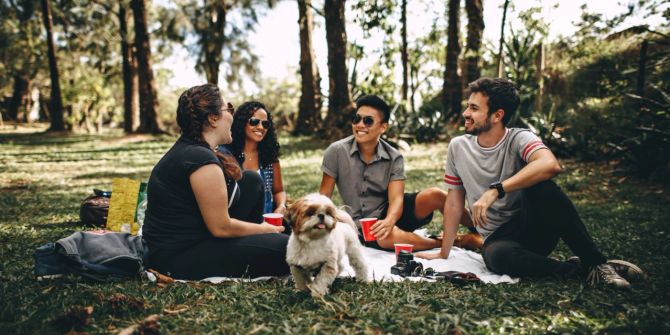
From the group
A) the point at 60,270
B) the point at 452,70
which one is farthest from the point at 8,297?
the point at 452,70

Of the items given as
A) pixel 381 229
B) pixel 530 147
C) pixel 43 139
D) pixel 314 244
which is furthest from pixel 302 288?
pixel 43 139

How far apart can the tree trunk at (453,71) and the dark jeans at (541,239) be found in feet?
48.9

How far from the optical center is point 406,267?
13.2ft

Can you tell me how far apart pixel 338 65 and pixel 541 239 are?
44.0 feet

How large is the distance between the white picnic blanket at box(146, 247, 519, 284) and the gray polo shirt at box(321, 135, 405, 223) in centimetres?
44

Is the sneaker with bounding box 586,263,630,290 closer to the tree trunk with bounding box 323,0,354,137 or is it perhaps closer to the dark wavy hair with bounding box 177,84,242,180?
the dark wavy hair with bounding box 177,84,242,180

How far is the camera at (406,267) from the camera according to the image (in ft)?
13.2

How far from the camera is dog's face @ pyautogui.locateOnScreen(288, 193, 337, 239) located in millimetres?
3177

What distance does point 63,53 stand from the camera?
3259cm

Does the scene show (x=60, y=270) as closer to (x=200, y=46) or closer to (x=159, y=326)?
(x=159, y=326)

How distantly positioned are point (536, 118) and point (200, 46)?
800 inches

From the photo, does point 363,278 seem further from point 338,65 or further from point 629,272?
point 338,65

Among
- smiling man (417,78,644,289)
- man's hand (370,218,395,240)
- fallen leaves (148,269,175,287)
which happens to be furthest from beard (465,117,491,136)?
fallen leaves (148,269,175,287)

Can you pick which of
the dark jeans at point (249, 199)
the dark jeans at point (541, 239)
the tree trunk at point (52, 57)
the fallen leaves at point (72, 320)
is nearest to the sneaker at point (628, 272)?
the dark jeans at point (541, 239)
